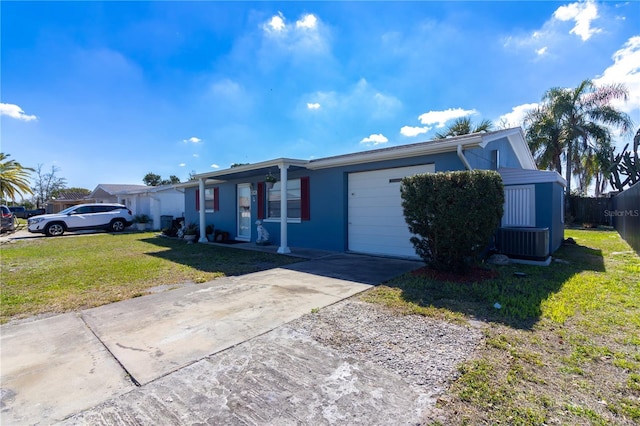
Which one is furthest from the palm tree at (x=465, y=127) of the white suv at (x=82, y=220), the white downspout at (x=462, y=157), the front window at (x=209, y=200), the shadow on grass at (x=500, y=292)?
the white suv at (x=82, y=220)

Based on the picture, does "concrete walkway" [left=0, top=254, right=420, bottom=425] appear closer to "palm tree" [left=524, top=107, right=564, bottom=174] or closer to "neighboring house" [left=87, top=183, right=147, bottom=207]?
"palm tree" [left=524, top=107, right=564, bottom=174]

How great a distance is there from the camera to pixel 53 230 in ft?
48.8

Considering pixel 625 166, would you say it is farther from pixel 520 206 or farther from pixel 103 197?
pixel 103 197

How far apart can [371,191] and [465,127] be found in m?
13.0

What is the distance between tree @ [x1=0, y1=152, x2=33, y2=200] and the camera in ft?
63.7

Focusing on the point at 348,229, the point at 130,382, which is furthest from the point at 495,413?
the point at 348,229

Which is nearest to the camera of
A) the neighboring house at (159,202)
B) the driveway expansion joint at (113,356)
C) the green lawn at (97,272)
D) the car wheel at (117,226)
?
the driveway expansion joint at (113,356)

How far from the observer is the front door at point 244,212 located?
37.5 feet

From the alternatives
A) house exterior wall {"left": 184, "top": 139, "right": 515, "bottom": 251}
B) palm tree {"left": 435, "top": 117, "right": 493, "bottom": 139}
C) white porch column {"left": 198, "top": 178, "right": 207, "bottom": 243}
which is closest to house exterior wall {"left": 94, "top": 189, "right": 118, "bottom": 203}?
white porch column {"left": 198, "top": 178, "right": 207, "bottom": 243}

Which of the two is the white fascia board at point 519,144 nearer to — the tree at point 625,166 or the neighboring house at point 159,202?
the tree at point 625,166

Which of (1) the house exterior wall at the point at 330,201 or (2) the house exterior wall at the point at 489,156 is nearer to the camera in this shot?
(2) the house exterior wall at the point at 489,156

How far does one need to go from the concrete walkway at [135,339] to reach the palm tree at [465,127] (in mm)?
15686

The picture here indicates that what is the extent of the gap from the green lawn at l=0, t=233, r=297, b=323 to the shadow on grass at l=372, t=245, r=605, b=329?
347cm

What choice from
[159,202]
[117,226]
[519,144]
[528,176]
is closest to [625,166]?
[519,144]
